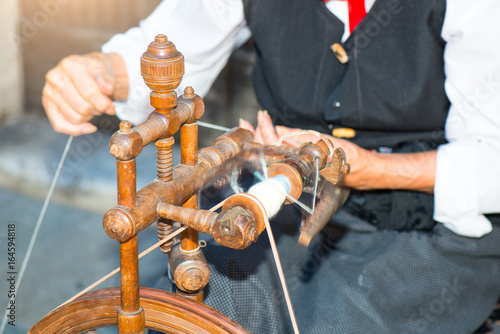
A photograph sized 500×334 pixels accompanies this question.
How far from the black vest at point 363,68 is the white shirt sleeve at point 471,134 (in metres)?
0.07

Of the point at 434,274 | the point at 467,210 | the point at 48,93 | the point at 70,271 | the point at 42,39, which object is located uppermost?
the point at 48,93

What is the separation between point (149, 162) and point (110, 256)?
2.01 ft

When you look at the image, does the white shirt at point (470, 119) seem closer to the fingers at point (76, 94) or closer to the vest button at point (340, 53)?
the vest button at point (340, 53)

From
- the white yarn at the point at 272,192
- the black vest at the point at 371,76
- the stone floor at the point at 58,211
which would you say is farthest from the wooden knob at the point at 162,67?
the stone floor at the point at 58,211

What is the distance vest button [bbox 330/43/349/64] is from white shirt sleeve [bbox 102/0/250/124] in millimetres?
311

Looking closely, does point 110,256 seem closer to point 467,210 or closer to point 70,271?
point 70,271

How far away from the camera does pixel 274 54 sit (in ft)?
4.92

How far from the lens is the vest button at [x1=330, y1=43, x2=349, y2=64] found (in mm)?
1364

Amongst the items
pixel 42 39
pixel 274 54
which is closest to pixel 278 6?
pixel 274 54

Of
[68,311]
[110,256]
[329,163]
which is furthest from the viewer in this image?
[110,256]

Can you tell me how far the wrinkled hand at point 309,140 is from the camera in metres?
1.21

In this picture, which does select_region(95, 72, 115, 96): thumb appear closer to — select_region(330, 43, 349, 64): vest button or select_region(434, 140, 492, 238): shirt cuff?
select_region(330, 43, 349, 64): vest button

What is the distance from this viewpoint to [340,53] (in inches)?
53.7

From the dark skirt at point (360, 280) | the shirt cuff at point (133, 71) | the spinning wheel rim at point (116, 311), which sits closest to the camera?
the spinning wheel rim at point (116, 311)
